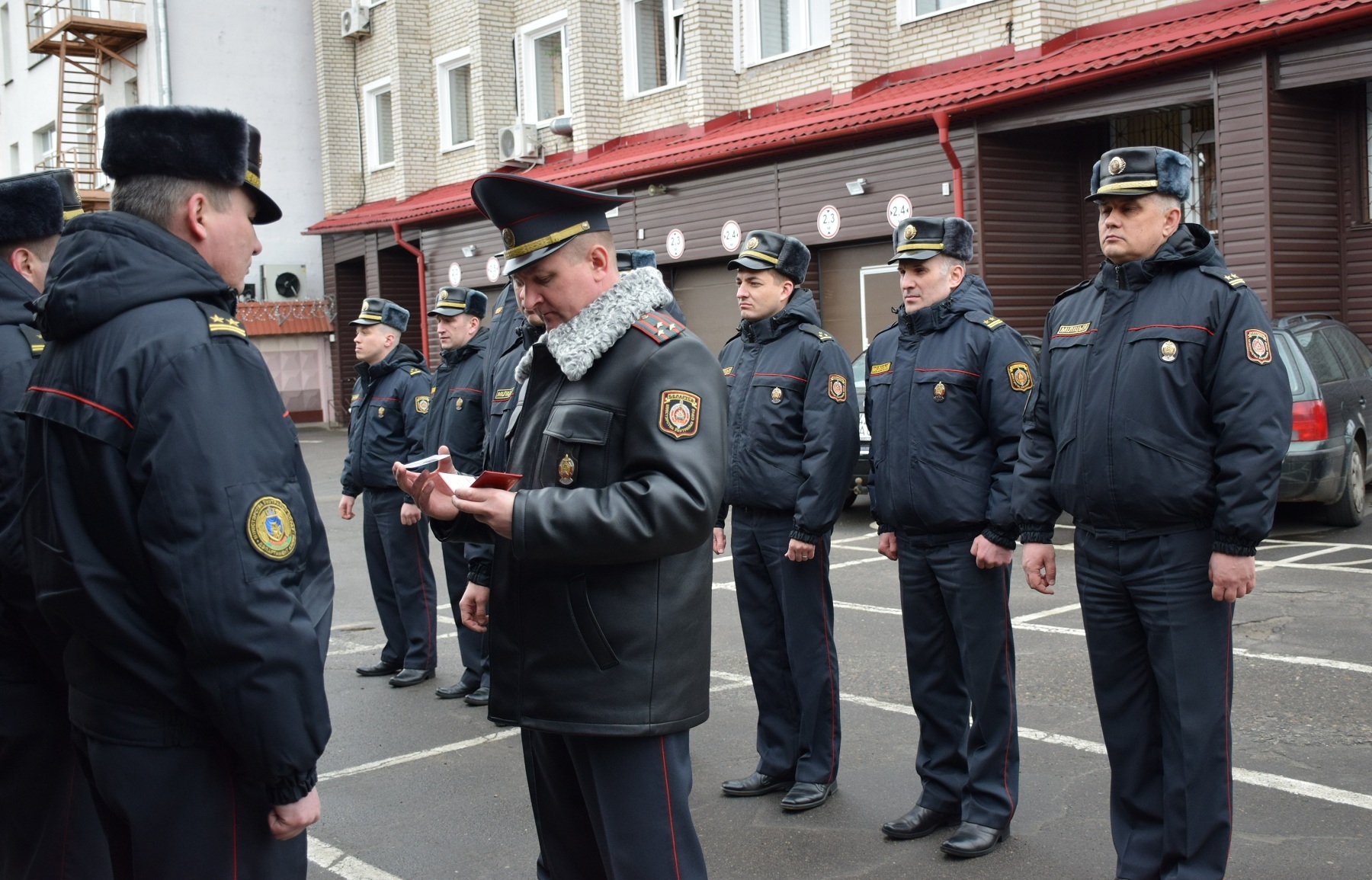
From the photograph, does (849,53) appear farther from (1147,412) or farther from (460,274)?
(1147,412)

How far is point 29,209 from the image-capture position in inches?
153

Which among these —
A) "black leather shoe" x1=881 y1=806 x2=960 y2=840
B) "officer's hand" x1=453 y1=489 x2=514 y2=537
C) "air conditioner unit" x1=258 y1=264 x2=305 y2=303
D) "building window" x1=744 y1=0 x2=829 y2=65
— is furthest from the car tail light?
"air conditioner unit" x1=258 y1=264 x2=305 y2=303

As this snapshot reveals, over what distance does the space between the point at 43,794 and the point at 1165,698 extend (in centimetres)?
324

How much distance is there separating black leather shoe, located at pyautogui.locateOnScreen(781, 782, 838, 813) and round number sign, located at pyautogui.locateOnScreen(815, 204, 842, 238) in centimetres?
1313

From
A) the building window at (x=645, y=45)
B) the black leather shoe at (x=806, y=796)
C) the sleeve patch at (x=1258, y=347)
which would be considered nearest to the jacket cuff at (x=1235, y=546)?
the sleeve patch at (x=1258, y=347)

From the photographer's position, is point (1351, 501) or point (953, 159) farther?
point (953, 159)

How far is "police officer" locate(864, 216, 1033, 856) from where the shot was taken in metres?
4.65

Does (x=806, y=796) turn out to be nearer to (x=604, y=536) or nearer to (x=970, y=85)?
(x=604, y=536)

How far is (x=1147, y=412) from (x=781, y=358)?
190 centimetres

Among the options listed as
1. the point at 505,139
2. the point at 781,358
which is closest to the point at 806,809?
the point at 781,358

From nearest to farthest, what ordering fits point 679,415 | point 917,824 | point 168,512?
point 168,512, point 679,415, point 917,824

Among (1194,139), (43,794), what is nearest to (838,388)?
(43,794)

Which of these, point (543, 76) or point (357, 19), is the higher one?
point (357, 19)

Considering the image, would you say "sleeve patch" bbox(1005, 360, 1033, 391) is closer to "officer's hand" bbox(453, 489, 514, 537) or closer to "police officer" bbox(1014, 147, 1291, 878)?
"police officer" bbox(1014, 147, 1291, 878)
